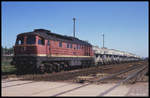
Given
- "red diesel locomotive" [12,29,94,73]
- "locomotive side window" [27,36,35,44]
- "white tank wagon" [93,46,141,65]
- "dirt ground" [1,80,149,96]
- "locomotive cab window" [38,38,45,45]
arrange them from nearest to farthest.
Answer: "dirt ground" [1,80,149,96]
"red diesel locomotive" [12,29,94,73]
"locomotive side window" [27,36,35,44]
"locomotive cab window" [38,38,45,45]
"white tank wagon" [93,46,141,65]

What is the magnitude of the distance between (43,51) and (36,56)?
3.74ft

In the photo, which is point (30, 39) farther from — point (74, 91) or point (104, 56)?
point (104, 56)

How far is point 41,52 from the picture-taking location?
19016mm

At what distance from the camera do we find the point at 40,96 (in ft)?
28.7

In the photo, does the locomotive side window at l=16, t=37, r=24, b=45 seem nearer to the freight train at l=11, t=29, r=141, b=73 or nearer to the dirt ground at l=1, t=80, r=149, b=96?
the freight train at l=11, t=29, r=141, b=73

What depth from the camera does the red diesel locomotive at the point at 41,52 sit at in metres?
18.6

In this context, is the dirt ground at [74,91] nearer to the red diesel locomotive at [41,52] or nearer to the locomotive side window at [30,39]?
the red diesel locomotive at [41,52]

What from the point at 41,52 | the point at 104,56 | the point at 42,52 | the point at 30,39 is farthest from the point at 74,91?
the point at 104,56

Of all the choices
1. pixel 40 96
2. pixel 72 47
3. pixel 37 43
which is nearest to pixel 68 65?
pixel 72 47

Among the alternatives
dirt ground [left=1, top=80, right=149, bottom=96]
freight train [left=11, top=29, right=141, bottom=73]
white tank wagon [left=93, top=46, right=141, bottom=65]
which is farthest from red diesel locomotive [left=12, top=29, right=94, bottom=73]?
white tank wagon [left=93, top=46, right=141, bottom=65]

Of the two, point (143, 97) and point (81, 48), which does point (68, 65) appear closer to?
point (81, 48)

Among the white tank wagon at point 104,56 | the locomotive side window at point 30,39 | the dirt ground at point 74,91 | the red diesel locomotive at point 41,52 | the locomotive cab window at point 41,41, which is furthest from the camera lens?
the white tank wagon at point 104,56

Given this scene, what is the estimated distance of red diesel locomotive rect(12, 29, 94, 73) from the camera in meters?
18.6

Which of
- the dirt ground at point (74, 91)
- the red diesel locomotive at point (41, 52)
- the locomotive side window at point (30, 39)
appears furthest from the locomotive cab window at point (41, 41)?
the dirt ground at point (74, 91)
